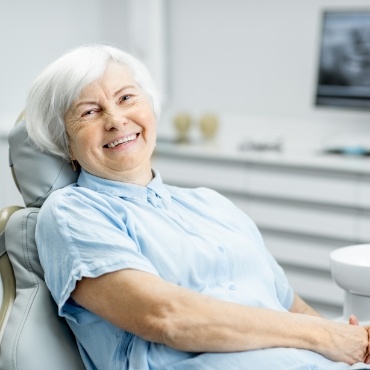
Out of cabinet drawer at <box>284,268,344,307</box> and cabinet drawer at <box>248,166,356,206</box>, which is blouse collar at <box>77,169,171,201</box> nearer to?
cabinet drawer at <box>248,166,356,206</box>

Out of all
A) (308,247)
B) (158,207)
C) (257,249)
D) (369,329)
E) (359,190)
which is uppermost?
(158,207)

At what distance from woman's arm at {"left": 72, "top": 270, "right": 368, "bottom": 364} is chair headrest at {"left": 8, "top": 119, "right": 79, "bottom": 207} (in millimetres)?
308

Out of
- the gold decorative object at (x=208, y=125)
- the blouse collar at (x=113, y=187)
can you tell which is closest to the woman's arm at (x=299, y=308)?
the blouse collar at (x=113, y=187)

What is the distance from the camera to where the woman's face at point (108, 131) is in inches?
69.2

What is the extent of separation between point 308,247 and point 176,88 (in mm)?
1346

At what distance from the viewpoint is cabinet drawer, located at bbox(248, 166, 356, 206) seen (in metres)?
3.46

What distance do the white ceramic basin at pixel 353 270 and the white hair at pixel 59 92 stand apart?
0.72 meters

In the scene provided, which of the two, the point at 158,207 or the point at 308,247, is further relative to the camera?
the point at 308,247

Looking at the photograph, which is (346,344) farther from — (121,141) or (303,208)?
(303,208)

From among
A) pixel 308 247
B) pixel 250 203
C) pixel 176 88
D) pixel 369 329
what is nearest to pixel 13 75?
pixel 176 88

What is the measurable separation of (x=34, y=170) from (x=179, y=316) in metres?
0.50

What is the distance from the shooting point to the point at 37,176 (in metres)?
1.78

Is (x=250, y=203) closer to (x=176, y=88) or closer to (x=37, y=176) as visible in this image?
(x=176, y=88)

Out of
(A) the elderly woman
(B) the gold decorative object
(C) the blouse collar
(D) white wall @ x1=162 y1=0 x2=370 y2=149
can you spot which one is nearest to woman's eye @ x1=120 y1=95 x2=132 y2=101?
(A) the elderly woman
